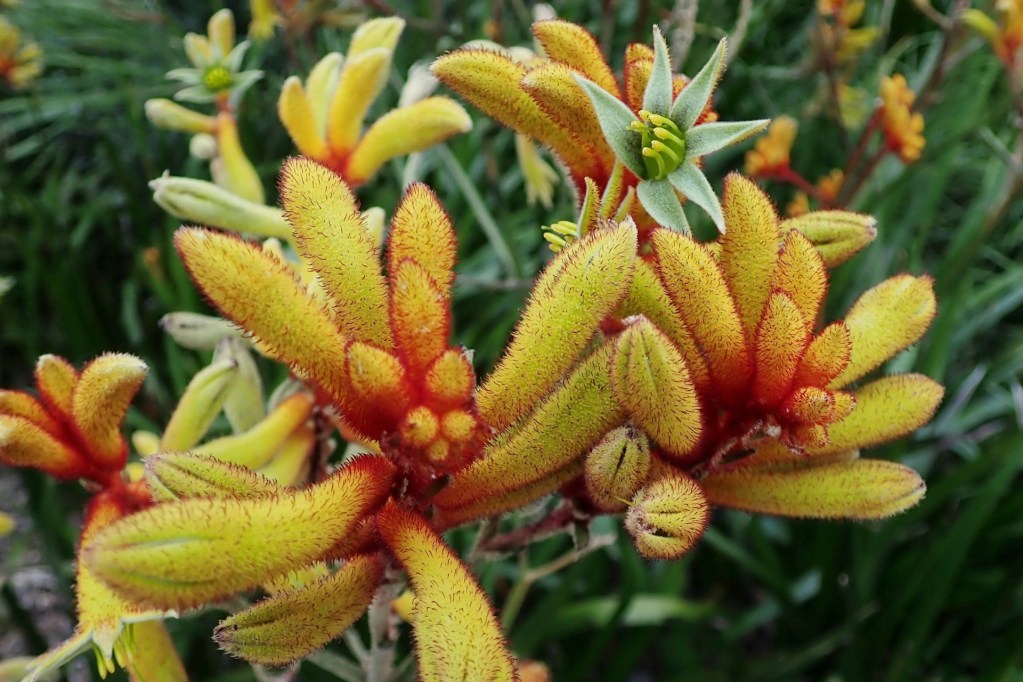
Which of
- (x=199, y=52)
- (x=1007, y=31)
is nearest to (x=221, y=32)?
(x=199, y=52)

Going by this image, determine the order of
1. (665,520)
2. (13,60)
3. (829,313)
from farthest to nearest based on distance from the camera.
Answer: (13,60) → (829,313) → (665,520)

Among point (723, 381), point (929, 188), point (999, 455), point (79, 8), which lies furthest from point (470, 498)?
point (79, 8)

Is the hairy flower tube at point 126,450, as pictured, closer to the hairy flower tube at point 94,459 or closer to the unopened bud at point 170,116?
the hairy flower tube at point 94,459

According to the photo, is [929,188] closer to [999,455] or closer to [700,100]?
[999,455]

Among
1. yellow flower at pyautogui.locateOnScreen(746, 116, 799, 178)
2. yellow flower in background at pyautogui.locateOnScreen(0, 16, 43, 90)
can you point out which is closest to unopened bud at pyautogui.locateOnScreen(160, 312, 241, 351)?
yellow flower at pyautogui.locateOnScreen(746, 116, 799, 178)

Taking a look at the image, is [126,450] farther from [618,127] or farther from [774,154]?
[774,154]

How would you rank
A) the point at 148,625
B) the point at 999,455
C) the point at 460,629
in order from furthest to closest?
the point at 999,455 < the point at 148,625 < the point at 460,629
